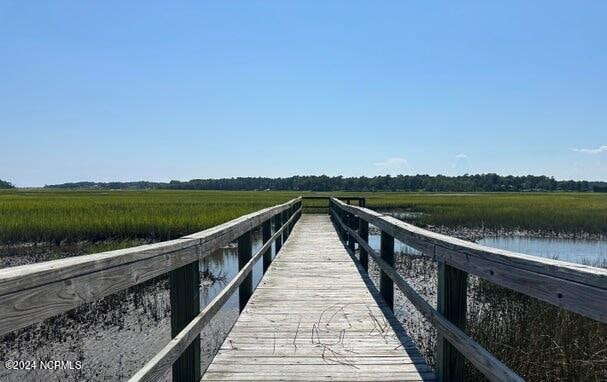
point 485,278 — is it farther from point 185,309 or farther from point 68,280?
point 68,280

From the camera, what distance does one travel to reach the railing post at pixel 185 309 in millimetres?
2797

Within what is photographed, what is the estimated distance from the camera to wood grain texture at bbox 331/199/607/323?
154cm

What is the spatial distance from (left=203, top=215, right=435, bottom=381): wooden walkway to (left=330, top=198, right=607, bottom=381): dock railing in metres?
0.48

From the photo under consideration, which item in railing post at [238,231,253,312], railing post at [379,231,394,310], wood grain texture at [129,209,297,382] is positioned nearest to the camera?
wood grain texture at [129,209,297,382]

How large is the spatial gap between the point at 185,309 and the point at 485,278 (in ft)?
5.68

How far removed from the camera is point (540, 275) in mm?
1861

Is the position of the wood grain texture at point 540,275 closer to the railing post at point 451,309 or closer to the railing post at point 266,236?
the railing post at point 451,309

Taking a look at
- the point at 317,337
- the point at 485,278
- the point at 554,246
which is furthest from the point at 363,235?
the point at 554,246

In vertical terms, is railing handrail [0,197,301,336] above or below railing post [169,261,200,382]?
above

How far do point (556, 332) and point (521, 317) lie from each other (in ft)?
3.14

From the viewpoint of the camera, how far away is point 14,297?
1.31 meters

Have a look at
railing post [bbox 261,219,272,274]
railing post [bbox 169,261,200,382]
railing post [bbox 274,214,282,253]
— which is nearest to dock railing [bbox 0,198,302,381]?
railing post [bbox 169,261,200,382]

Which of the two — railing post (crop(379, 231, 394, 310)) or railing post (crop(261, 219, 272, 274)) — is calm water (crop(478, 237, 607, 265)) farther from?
railing post (crop(379, 231, 394, 310))

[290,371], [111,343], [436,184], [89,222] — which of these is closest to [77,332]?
[111,343]
